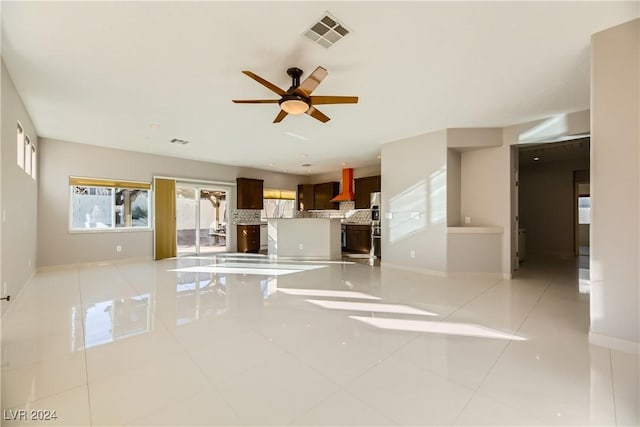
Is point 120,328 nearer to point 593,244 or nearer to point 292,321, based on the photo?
point 292,321

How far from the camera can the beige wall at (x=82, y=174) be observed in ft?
18.3

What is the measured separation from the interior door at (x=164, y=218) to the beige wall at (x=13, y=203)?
249 centimetres

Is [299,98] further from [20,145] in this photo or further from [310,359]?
[20,145]

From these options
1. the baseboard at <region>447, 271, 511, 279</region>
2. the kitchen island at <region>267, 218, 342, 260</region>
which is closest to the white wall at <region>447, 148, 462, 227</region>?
the baseboard at <region>447, 271, 511, 279</region>

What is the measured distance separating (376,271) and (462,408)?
395 cm

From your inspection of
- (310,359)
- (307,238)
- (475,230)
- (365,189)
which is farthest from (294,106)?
(365,189)

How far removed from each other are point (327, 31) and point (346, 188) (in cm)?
646

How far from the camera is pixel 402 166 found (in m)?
5.72

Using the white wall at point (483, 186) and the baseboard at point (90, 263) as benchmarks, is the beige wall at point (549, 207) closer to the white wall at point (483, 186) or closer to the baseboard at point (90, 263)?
the white wall at point (483, 186)

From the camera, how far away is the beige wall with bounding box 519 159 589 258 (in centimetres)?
773

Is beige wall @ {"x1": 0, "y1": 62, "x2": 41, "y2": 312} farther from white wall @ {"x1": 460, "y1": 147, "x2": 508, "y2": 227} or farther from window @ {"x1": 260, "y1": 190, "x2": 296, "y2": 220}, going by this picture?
white wall @ {"x1": 460, "y1": 147, "x2": 508, "y2": 227}

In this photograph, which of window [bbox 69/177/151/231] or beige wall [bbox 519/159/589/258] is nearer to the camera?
window [bbox 69/177/151/231]

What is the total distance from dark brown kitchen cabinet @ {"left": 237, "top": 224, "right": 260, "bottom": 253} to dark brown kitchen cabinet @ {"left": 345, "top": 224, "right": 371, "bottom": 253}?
293 cm

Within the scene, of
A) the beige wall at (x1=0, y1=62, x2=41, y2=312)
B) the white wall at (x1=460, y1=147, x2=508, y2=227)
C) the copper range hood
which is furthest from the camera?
the copper range hood
